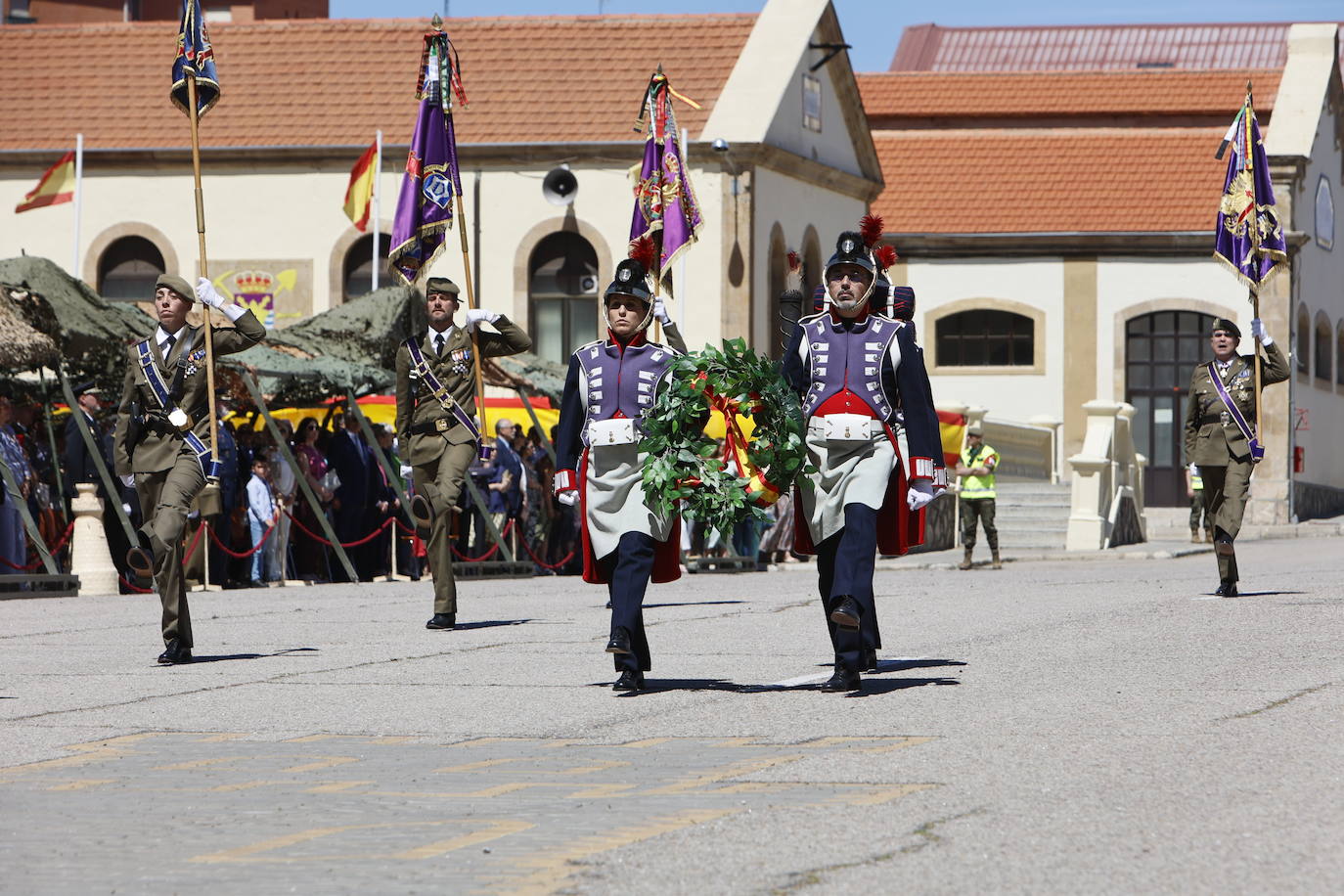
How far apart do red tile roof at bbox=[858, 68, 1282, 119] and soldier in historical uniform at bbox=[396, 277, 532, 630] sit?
36.6m

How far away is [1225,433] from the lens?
16.2 meters

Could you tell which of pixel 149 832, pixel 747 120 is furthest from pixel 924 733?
pixel 747 120

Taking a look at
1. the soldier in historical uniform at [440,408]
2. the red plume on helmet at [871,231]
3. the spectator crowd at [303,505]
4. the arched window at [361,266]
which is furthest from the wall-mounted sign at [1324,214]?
the red plume on helmet at [871,231]

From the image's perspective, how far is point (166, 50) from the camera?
38.0m

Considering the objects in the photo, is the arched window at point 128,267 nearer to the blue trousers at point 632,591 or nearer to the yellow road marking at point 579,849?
the blue trousers at point 632,591

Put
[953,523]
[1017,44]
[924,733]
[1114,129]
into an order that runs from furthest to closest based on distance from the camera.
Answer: [1017,44]
[1114,129]
[953,523]
[924,733]

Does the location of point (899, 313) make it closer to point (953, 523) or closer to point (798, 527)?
point (798, 527)

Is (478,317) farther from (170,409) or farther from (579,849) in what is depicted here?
(579,849)

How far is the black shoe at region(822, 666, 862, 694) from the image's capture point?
9.95m

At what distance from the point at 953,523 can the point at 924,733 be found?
24946 mm

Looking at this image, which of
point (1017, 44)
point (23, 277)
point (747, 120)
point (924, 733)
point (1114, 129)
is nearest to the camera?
point (924, 733)

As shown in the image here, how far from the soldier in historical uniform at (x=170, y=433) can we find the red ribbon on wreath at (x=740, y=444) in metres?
3.13

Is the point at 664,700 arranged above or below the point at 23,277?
below

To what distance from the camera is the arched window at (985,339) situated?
47906 millimetres
